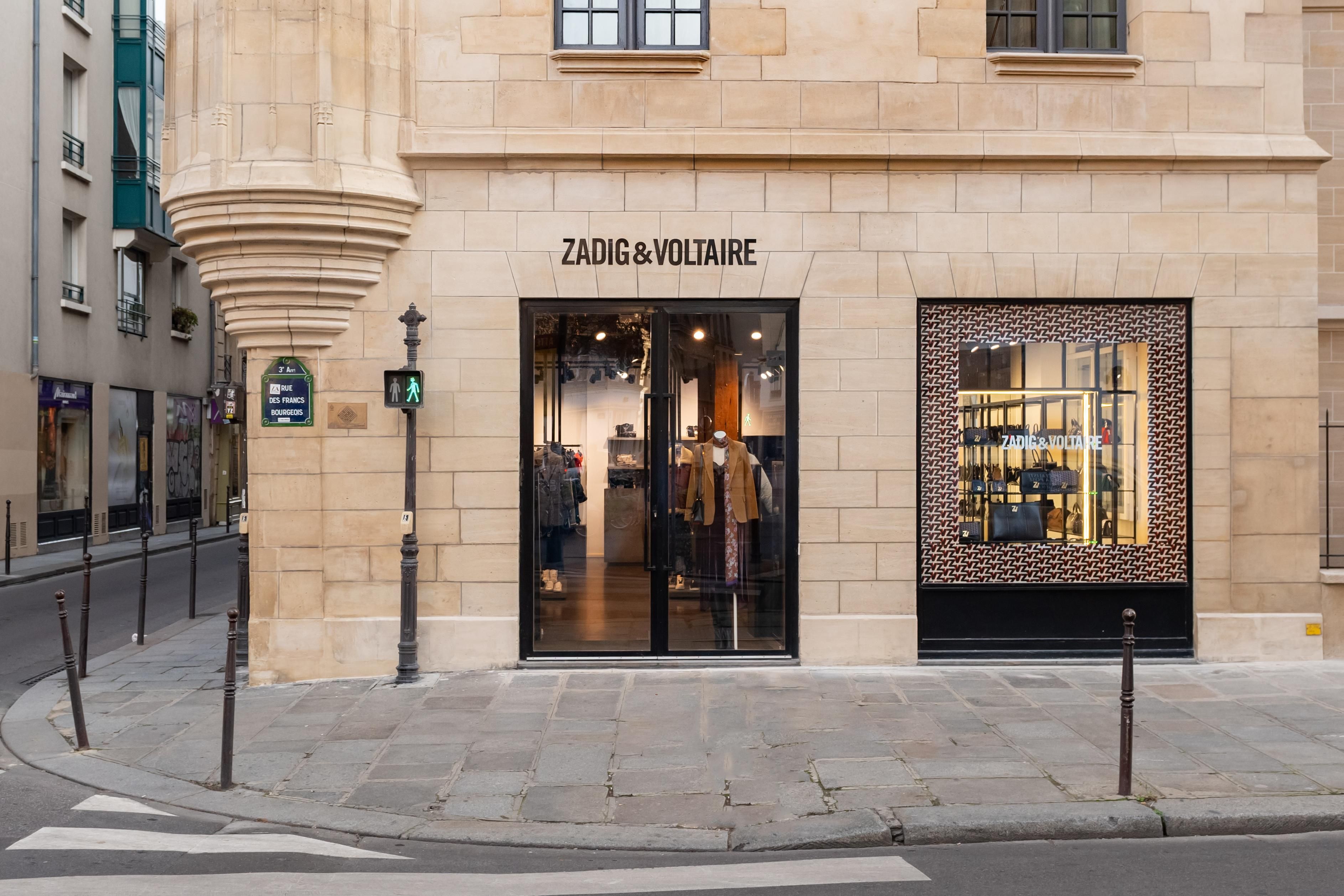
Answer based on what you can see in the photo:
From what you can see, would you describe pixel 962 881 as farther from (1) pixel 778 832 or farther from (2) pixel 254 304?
(2) pixel 254 304

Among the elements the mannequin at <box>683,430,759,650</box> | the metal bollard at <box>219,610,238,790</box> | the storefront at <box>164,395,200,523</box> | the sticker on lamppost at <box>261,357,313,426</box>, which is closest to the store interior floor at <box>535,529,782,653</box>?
the mannequin at <box>683,430,759,650</box>

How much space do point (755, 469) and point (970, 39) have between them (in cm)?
434

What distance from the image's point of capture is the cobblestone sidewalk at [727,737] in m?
6.52

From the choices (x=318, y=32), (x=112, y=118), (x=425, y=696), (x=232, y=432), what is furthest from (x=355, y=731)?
(x=232, y=432)

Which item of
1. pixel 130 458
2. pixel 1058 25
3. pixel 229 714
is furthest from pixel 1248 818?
pixel 130 458

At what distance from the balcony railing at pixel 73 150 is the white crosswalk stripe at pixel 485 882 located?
22959 mm

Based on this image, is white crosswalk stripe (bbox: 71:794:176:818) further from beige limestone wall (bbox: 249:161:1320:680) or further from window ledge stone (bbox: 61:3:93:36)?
window ledge stone (bbox: 61:3:93:36)

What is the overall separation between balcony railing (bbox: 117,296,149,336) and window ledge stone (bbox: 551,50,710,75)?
68.6 feet

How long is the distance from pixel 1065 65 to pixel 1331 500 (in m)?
5.00

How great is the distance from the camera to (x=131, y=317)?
90.9 ft

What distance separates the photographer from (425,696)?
9047 millimetres

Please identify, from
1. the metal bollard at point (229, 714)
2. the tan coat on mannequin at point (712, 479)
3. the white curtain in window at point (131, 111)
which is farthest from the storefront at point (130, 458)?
the metal bollard at point (229, 714)

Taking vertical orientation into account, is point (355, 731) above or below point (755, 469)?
below

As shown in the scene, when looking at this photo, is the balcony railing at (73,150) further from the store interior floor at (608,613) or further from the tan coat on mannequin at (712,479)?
the tan coat on mannequin at (712,479)
